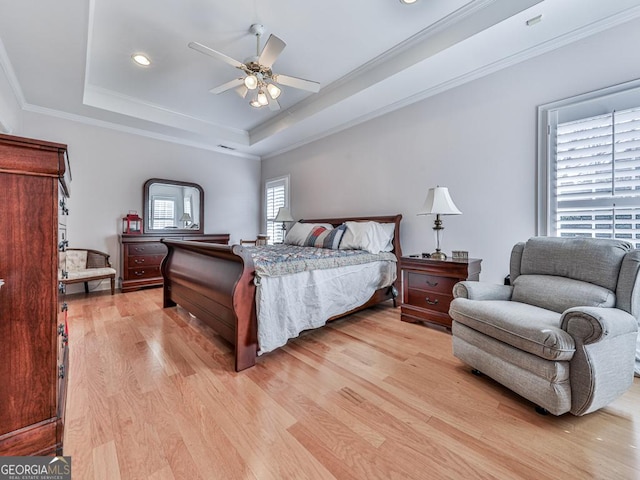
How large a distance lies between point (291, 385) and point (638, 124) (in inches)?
126

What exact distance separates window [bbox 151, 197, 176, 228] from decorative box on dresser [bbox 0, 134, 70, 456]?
13.3 feet

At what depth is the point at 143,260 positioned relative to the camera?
4.40 m

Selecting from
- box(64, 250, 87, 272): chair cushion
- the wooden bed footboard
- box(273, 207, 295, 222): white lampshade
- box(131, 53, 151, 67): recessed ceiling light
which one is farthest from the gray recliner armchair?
box(64, 250, 87, 272): chair cushion

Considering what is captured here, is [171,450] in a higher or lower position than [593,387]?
lower

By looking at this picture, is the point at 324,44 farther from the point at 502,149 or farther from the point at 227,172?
the point at 227,172

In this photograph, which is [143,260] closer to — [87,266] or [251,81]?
[87,266]

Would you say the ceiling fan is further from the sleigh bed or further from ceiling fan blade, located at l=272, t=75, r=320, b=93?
the sleigh bed

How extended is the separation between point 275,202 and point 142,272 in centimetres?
274

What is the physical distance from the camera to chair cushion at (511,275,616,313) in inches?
66.1

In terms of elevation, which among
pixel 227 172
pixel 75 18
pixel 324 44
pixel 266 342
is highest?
pixel 324 44

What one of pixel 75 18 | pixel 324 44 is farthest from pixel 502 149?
pixel 75 18

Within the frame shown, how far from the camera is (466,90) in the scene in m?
2.99

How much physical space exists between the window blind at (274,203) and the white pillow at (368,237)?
2.43m

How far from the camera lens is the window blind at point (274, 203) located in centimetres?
563
